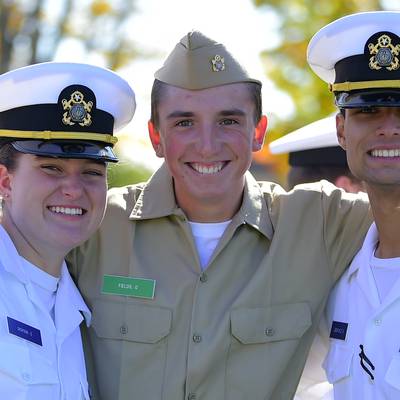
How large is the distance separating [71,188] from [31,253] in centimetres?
31

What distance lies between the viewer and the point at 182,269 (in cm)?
418

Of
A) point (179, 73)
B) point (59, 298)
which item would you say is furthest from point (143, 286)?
point (179, 73)

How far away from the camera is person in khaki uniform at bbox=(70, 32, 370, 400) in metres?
4.05

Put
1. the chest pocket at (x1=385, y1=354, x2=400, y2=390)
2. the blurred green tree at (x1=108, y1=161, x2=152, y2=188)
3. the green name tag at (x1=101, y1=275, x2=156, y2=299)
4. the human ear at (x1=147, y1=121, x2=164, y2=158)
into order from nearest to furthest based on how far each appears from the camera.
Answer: the chest pocket at (x1=385, y1=354, x2=400, y2=390) < the green name tag at (x1=101, y1=275, x2=156, y2=299) < the human ear at (x1=147, y1=121, x2=164, y2=158) < the blurred green tree at (x1=108, y1=161, x2=152, y2=188)

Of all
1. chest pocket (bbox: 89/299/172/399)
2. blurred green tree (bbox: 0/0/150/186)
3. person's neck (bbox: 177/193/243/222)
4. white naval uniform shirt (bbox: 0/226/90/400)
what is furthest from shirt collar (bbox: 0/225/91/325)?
blurred green tree (bbox: 0/0/150/186)

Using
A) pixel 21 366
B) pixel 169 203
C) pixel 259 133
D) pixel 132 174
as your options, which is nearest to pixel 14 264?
pixel 21 366

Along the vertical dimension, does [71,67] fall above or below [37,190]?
above

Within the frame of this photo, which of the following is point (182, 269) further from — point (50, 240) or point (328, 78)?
point (328, 78)

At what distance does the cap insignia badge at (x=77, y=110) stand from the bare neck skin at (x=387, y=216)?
1.22 m

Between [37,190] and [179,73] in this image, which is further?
[179,73]

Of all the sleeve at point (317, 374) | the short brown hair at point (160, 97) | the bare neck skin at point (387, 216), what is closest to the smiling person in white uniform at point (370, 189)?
the bare neck skin at point (387, 216)

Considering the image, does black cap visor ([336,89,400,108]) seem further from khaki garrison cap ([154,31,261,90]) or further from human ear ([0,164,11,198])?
human ear ([0,164,11,198])

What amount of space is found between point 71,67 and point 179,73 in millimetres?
583

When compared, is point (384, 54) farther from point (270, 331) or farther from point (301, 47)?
point (301, 47)
